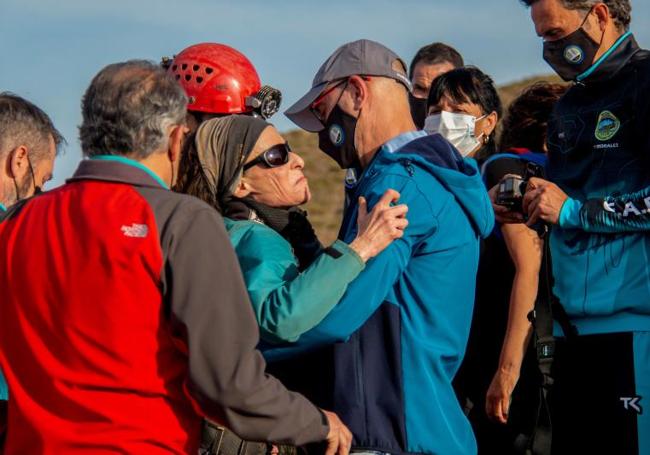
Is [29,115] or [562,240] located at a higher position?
[29,115]

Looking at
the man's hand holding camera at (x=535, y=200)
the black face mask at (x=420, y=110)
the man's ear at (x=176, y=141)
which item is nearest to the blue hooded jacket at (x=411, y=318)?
the man's hand holding camera at (x=535, y=200)

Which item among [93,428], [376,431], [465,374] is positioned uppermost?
[93,428]

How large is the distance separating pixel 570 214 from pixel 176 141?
86.9 inches

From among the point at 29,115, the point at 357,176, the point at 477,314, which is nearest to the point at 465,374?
the point at 477,314

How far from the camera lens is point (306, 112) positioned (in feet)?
16.5

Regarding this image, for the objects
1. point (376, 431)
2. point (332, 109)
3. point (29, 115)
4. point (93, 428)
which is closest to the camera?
point (93, 428)

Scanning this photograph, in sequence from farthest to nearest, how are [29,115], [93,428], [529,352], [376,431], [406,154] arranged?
[529,352] < [29,115] < [406,154] < [376,431] < [93,428]

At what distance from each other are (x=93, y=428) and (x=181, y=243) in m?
0.67

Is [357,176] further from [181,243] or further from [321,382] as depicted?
[181,243]

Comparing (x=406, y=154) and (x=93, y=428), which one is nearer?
(x=93, y=428)

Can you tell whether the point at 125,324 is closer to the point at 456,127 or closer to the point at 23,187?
the point at 23,187

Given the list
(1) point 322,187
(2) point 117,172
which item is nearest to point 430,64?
(2) point 117,172

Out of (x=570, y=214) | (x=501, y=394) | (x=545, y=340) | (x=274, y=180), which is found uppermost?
(x=274, y=180)

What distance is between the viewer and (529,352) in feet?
19.9
